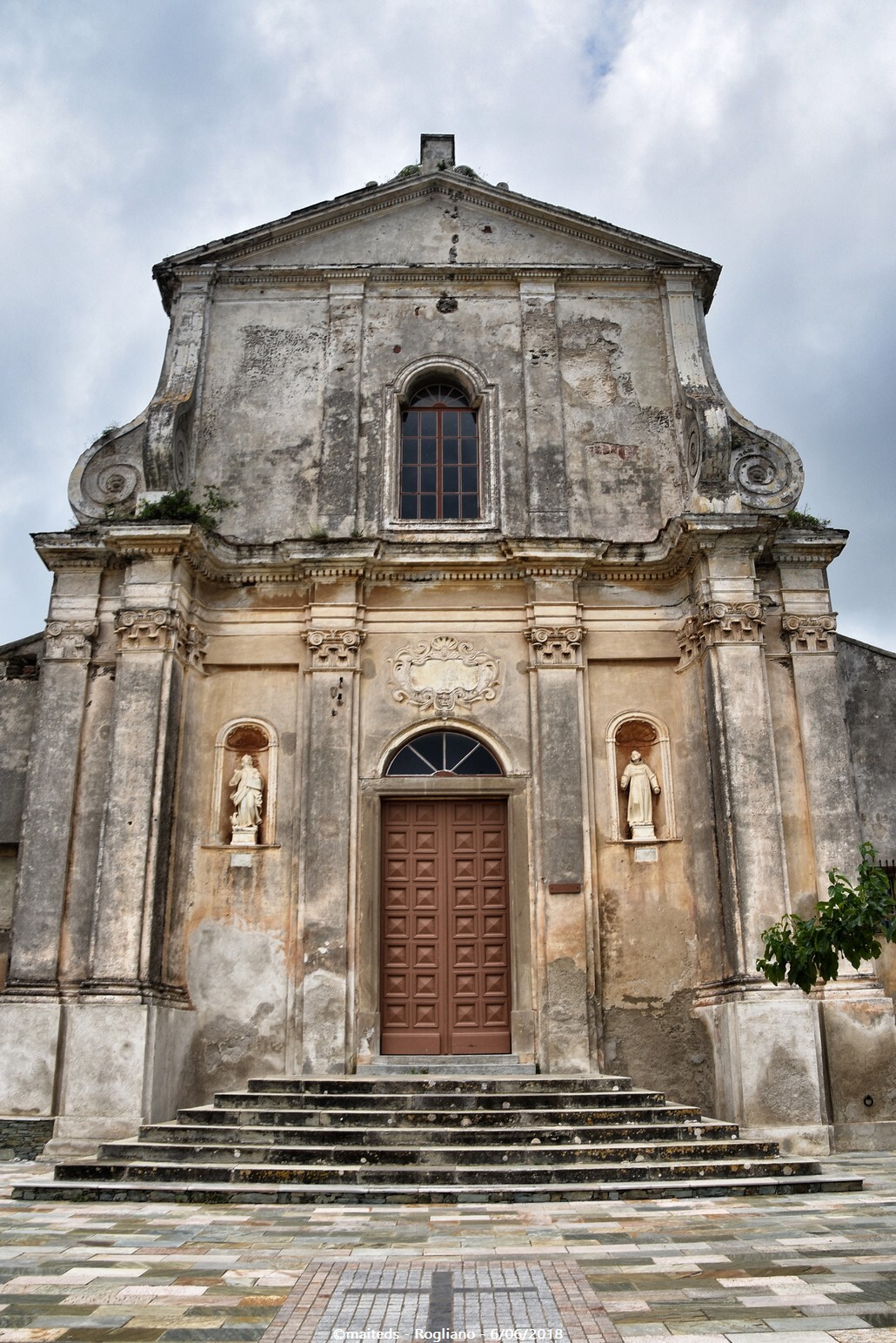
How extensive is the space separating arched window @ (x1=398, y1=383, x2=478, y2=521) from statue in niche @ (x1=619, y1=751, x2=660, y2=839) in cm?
375

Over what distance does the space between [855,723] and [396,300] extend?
789cm

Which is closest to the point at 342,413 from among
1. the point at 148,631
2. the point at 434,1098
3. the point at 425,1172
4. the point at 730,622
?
the point at 148,631

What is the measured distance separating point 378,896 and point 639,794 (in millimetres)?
3141

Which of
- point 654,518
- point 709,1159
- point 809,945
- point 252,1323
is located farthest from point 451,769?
point 252,1323

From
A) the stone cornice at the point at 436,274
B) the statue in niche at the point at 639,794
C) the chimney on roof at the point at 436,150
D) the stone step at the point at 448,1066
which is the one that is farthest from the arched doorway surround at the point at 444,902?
the chimney on roof at the point at 436,150

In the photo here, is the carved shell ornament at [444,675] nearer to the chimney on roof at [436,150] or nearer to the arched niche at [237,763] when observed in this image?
the arched niche at [237,763]

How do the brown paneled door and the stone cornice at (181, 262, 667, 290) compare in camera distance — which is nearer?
the brown paneled door

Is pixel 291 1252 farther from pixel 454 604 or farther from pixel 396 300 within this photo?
pixel 396 300

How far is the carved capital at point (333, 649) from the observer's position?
13281 mm

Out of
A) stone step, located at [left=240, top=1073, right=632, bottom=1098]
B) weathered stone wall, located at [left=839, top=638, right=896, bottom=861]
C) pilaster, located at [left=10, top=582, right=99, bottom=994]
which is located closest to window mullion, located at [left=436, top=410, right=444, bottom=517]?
pilaster, located at [left=10, top=582, right=99, bottom=994]

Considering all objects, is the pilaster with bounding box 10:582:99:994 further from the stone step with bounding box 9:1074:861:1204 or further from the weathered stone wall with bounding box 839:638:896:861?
the weathered stone wall with bounding box 839:638:896:861

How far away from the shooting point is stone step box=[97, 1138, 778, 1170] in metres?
9.23

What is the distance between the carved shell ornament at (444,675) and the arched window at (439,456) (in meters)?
1.79

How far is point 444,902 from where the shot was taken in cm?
1293
